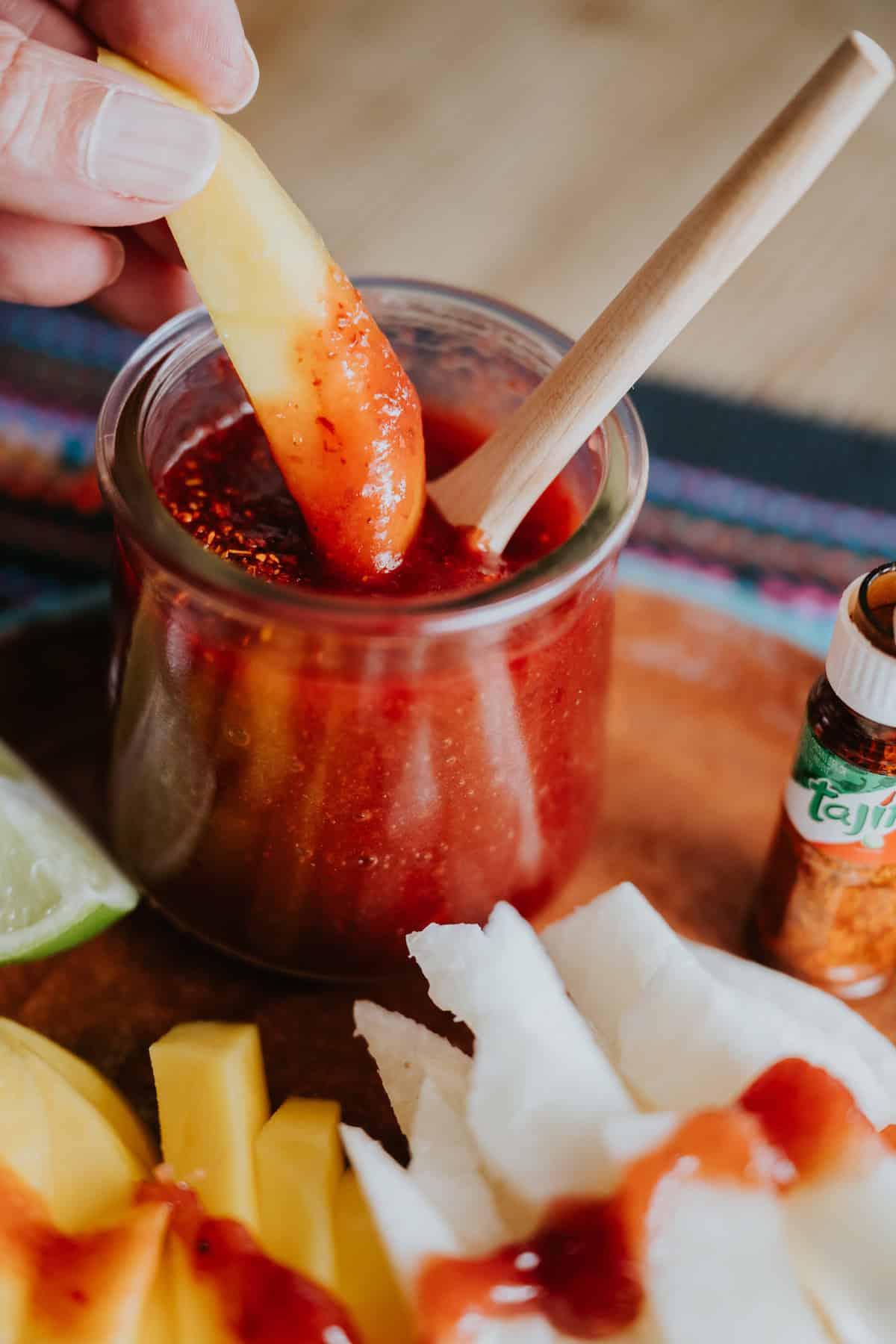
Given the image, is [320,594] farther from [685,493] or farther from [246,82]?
[685,493]

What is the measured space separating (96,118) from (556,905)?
0.68 metres

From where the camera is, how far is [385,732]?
87 cm

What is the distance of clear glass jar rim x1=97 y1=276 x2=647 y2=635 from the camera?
2.67 feet

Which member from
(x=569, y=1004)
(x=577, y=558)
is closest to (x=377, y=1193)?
(x=569, y=1004)

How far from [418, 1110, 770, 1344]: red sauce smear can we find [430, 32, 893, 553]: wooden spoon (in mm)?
411

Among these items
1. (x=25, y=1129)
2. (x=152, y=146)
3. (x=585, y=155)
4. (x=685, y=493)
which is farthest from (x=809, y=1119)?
(x=585, y=155)

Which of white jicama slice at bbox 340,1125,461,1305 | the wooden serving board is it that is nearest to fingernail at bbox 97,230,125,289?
the wooden serving board

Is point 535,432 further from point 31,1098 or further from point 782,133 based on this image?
point 31,1098

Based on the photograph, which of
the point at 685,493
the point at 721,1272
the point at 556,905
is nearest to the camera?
the point at 721,1272

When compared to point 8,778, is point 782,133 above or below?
above

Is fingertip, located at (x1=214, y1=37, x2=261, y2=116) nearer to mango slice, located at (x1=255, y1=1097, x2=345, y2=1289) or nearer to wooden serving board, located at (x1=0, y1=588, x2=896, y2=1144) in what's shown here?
wooden serving board, located at (x1=0, y1=588, x2=896, y2=1144)

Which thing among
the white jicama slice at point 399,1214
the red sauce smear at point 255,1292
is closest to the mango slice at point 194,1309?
the red sauce smear at point 255,1292

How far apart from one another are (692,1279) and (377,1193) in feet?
0.60

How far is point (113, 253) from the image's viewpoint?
118cm
